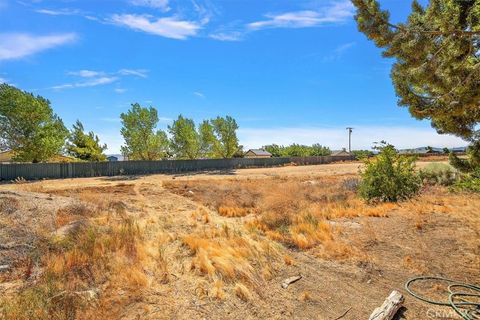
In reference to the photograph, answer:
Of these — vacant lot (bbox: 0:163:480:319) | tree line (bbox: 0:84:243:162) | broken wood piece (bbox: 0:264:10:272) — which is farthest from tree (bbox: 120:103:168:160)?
broken wood piece (bbox: 0:264:10:272)

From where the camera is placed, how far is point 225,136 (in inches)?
2190

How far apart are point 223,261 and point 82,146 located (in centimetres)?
4233

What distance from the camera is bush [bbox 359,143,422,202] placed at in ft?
50.3

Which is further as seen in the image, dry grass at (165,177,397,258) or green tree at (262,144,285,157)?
green tree at (262,144,285,157)

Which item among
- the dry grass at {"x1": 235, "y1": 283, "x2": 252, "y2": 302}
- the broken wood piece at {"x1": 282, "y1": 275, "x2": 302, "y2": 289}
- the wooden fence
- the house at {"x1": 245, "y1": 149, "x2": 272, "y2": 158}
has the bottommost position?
the broken wood piece at {"x1": 282, "y1": 275, "x2": 302, "y2": 289}

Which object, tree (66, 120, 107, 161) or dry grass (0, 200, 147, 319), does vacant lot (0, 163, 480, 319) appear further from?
tree (66, 120, 107, 161)

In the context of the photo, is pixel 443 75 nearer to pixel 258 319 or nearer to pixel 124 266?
pixel 258 319

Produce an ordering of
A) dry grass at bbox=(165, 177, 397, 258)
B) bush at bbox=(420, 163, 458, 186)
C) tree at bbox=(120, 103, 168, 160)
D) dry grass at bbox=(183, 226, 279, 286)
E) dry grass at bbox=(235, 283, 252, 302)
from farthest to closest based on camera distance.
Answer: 1. tree at bbox=(120, 103, 168, 160)
2. bush at bbox=(420, 163, 458, 186)
3. dry grass at bbox=(165, 177, 397, 258)
4. dry grass at bbox=(183, 226, 279, 286)
5. dry grass at bbox=(235, 283, 252, 302)

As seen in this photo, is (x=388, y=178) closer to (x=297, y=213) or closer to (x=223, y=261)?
(x=297, y=213)

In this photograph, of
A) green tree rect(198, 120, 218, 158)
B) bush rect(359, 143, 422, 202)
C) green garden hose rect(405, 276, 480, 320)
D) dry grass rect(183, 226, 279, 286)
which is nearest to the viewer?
green garden hose rect(405, 276, 480, 320)

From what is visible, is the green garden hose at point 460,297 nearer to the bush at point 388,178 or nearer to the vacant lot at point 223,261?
the vacant lot at point 223,261

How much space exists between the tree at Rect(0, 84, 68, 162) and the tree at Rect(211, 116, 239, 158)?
25.5 meters

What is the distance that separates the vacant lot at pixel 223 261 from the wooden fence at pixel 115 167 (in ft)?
75.6

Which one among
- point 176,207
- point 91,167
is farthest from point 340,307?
point 91,167
